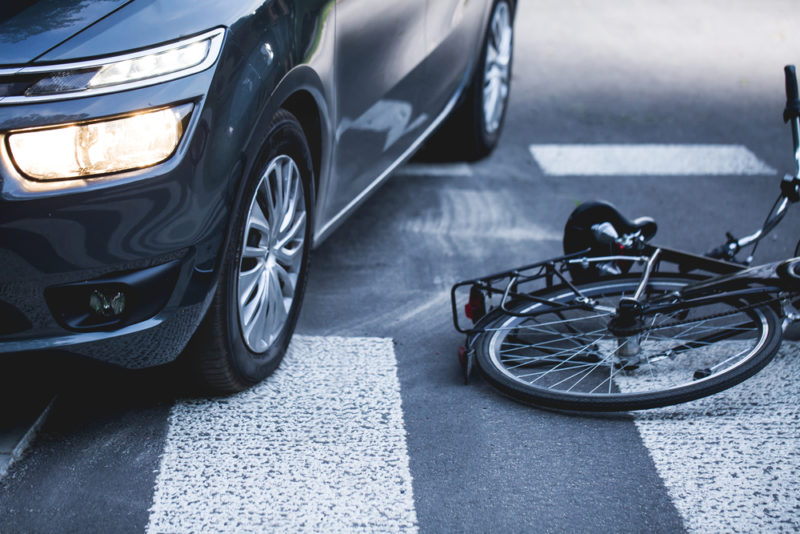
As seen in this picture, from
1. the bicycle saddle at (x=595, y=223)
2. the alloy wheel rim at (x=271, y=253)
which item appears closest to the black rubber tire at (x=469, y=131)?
the bicycle saddle at (x=595, y=223)

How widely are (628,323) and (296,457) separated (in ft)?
3.82

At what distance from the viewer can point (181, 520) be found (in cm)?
246

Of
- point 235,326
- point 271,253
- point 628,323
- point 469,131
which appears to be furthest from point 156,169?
point 469,131

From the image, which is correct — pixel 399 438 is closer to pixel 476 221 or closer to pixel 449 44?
pixel 476 221

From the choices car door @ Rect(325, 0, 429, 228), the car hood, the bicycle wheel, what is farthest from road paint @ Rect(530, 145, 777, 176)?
the car hood

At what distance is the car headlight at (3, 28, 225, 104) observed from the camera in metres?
2.24

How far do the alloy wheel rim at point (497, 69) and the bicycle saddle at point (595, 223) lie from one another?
1.94 m

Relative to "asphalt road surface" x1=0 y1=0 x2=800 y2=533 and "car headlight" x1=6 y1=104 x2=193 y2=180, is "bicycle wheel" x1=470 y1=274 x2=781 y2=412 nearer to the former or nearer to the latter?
"asphalt road surface" x1=0 y1=0 x2=800 y2=533

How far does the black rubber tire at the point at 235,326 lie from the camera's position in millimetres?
2691

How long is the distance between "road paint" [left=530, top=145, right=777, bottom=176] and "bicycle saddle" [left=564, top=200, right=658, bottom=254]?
6.42 feet

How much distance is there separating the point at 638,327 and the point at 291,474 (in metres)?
1.22

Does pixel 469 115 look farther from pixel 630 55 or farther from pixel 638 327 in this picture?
pixel 630 55

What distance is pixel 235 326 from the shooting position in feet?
9.19

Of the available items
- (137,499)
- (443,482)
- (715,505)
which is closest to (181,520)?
(137,499)
